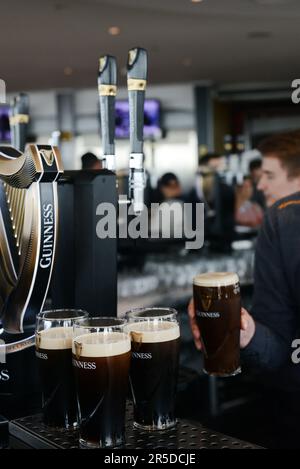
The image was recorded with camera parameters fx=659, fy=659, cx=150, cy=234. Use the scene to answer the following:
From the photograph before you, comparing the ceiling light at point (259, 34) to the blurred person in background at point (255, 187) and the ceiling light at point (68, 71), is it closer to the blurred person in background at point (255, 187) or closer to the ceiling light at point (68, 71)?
the blurred person in background at point (255, 187)

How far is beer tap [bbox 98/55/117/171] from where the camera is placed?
1.42 m

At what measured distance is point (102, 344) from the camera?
1021 mm

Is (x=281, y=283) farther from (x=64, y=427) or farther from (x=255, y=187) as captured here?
(x=255, y=187)

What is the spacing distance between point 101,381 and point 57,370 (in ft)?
0.41

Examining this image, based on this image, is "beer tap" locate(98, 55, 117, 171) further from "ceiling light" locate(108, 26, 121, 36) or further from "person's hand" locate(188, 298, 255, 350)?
"ceiling light" locate(108, 26, 121, 36)

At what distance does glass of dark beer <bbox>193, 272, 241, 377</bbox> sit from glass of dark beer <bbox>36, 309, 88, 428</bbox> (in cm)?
26

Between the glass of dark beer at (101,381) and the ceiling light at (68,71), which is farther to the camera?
the ceiling light at (68,71)

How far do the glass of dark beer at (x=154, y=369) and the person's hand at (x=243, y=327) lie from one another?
0.23 meters

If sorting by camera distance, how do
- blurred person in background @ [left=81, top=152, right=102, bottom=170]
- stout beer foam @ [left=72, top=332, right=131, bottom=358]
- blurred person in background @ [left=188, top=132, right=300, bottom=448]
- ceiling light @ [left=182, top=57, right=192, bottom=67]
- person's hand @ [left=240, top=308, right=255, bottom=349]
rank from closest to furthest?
stout beer foam @ [left=72, top=332, right=131, bottom=358]
person's hand @ [left=240, top=308, right=255, bottom=349]
blurred person in background @ [left=188, top=132, right=300, bottom=448]
blurred person in background @ [left=81, top=152, right=102, bottom=170]
ceiling light @ [left=182, top=57, right=192, bottom=67]

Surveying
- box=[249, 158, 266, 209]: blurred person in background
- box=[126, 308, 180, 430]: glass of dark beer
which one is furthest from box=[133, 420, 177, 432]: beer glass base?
box=[249, 158, 266, 209]: blurred person in background

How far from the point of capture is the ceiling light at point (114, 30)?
668cm

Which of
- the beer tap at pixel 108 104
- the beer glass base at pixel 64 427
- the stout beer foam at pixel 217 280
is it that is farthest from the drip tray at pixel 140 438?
the beer tap at pixel 108 104
